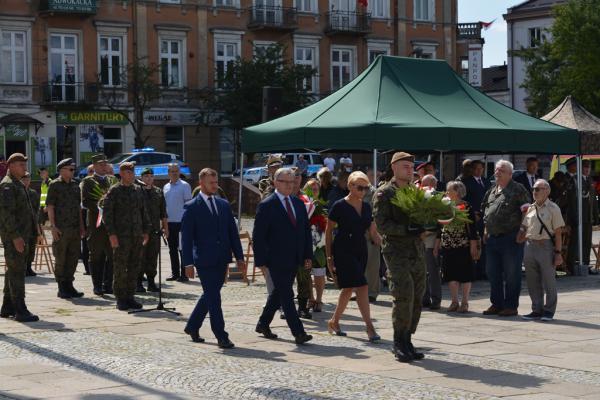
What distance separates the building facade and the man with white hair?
1205 inches

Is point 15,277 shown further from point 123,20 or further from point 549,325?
point 123,20

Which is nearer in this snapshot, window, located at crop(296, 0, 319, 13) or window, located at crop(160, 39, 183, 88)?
window, located at crop(160, 39, 183, 88)

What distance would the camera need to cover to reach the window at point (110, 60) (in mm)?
49781

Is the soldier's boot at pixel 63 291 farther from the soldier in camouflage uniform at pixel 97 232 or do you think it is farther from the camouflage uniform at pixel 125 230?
the camouflage uniform at pixel 125 230

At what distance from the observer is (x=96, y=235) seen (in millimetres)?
16375

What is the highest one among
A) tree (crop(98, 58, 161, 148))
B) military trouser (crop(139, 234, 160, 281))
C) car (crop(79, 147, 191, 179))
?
tree (crop(98, 58, 161, 148))

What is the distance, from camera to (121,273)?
48.8 feet

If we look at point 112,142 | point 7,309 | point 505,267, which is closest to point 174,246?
point 7,309

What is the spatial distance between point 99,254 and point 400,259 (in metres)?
6.91

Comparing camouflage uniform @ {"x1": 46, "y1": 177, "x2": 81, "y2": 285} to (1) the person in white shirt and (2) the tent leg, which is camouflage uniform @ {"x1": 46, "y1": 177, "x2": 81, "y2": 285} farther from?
(2) the tent leg

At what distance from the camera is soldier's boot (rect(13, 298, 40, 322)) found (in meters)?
13.6

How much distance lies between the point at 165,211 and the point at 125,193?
113 inches

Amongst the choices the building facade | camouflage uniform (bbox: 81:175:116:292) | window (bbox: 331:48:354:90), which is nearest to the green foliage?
the building facade

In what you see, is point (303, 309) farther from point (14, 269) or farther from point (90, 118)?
point (90, 118)
